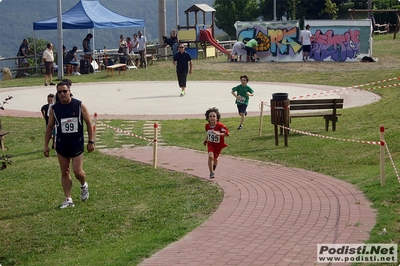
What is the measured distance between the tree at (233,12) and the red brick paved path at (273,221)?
66385 mm

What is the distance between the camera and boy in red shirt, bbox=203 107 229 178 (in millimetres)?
12297

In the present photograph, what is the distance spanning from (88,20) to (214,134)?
26.2 m

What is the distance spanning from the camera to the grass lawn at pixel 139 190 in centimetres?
899

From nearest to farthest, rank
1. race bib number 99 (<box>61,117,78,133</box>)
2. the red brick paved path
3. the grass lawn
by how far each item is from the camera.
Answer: the red brick paved path, the grass lawn, race bib number 99 (<box>61,117,78,133</box>)

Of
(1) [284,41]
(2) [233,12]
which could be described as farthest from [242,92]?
(2) [233,12]

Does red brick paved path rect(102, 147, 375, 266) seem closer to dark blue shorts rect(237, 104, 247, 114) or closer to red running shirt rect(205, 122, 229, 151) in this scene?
red running shirt rect(205, 122, 229, 151)

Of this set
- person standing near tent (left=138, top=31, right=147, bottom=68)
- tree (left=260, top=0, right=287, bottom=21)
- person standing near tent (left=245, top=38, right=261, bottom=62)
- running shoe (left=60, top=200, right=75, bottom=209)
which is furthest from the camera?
tree (left=260, top=0, right=287, bottom=21)

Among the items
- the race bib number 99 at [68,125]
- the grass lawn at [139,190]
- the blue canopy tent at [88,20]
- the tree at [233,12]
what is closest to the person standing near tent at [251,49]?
the blue canopy tent at [88,20]

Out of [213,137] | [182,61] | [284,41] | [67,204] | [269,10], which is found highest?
[269,10]

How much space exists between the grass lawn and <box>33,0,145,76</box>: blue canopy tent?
55.1 feet

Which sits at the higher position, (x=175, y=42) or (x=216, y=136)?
(x=175, y=42)

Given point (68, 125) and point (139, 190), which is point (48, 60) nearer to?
point (139, 190)

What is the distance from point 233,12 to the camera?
78.9 metres

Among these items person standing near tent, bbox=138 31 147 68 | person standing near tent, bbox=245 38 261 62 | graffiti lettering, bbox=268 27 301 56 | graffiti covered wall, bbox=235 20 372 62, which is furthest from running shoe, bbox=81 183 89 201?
graffiti lettering, bbox=268 27 301 56
